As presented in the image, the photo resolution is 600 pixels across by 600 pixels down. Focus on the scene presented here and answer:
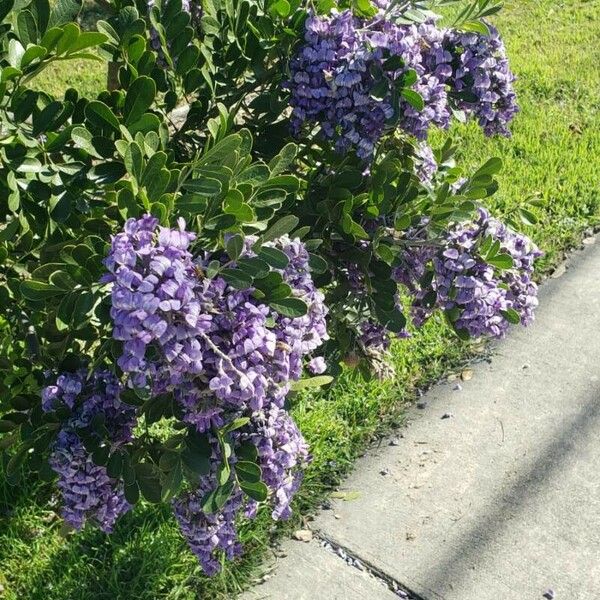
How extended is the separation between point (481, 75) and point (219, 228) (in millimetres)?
910

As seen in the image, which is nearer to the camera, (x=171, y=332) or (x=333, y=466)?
(x=171, y=332)

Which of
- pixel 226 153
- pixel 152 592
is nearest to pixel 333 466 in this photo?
pixel 152 592

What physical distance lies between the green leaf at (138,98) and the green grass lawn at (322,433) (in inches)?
42.0

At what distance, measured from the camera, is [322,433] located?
3.28 metres

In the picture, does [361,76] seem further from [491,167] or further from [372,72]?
[491,167]

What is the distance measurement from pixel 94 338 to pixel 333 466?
1359mm

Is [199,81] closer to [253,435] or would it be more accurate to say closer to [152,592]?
[253,435]

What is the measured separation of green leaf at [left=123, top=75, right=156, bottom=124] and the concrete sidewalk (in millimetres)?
1549

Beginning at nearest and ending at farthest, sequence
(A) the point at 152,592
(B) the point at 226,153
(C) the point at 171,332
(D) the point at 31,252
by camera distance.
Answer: (C) the point at 171,332 < (B) the point at 226,153 < (D) the point at 31,252 < (A) the point at 152,592

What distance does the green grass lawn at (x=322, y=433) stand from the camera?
274 cm

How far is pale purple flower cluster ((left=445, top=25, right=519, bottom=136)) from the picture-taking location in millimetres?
2182

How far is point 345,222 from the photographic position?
214cm

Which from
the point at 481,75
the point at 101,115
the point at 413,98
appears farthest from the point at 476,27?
the point at 101,115

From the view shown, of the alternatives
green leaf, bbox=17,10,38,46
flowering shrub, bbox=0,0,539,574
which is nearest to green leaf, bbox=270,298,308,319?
flowering shrub, bbox=0,0,539,574
